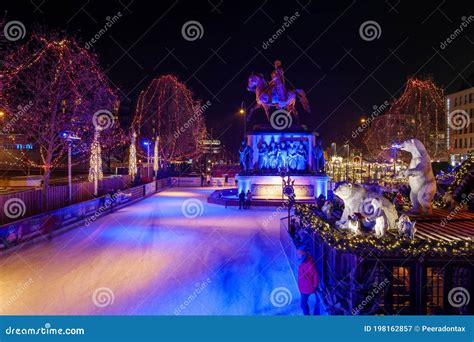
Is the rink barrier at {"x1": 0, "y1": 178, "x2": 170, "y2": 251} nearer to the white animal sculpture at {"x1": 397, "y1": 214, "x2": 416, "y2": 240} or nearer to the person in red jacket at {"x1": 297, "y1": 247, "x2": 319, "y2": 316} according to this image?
the person in red jacket at {"x1": 297, "y1": 247, "x2": 319, "y2": 316}

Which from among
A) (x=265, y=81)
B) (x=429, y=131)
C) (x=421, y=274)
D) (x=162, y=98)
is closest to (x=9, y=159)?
(x=162, y=98)

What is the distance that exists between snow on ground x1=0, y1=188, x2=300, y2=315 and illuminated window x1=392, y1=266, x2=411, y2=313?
190 cm

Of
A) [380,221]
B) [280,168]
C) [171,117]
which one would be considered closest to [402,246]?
[380,221]

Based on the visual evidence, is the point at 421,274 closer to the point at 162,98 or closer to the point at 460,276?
the point at 460,276

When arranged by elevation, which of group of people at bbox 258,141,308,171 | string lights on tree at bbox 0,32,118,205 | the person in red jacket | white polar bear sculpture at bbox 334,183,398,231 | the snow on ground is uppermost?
string lights on tree at bbox 0,32,118,205

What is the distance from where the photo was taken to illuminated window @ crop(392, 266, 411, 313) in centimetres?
725

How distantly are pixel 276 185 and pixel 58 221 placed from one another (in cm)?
1464

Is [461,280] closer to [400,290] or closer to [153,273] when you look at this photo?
[400,290]

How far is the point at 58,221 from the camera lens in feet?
57.5

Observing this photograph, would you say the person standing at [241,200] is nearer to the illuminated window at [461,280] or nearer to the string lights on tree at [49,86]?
the string lights on tree at [49,86]

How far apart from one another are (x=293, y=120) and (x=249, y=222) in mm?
12832

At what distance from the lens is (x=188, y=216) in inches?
872

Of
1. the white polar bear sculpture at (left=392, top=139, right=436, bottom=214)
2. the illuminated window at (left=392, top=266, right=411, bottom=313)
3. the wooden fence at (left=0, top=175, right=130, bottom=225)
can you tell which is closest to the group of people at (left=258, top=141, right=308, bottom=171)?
the wooden fence at (left=0, top=175, right=130, bottom=225)

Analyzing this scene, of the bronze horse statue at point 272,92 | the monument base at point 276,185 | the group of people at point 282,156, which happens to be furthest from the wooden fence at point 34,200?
the bronze horse statue at point 272,92
